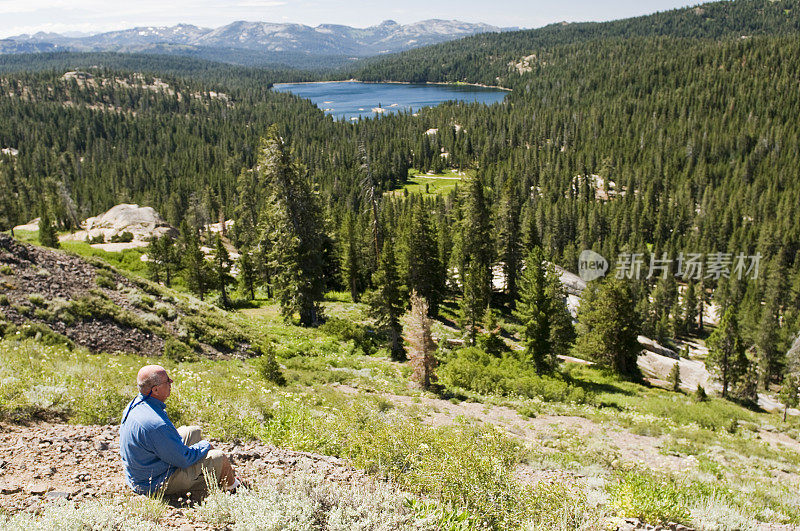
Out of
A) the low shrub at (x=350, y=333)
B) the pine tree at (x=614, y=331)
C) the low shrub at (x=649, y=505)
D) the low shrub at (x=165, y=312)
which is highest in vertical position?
the low shrub at (x=649, y=505)

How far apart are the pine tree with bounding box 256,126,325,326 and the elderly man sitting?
82.7 ft

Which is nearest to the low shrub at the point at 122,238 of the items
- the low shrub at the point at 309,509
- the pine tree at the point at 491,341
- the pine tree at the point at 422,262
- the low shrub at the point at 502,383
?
the pine tree at the point at 422,262

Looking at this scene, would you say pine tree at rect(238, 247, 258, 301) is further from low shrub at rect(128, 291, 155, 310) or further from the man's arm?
the man's arm

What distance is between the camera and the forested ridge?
4641cm

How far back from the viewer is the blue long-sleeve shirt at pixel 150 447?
5543 mm

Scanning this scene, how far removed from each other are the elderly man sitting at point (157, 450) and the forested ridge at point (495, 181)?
77.7 feet

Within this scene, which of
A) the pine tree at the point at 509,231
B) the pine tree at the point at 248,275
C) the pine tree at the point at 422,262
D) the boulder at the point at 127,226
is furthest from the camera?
the boulder at the point at 127,226

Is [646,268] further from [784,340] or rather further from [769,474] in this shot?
[769,474]

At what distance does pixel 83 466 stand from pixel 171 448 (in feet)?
8.04

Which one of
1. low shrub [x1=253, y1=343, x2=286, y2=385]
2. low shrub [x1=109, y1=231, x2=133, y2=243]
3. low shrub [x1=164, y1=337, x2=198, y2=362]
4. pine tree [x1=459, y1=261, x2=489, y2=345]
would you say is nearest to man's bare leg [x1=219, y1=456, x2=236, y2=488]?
low shrub [x1=253, y1=343, x2=286, y2=385]

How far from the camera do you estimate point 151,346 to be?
18.2m

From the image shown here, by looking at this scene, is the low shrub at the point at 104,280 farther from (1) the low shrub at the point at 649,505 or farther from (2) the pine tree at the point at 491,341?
(2) the pine tree at the point at 491,341

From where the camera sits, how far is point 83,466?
6.85 m

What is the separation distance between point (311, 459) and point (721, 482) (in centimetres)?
1053
